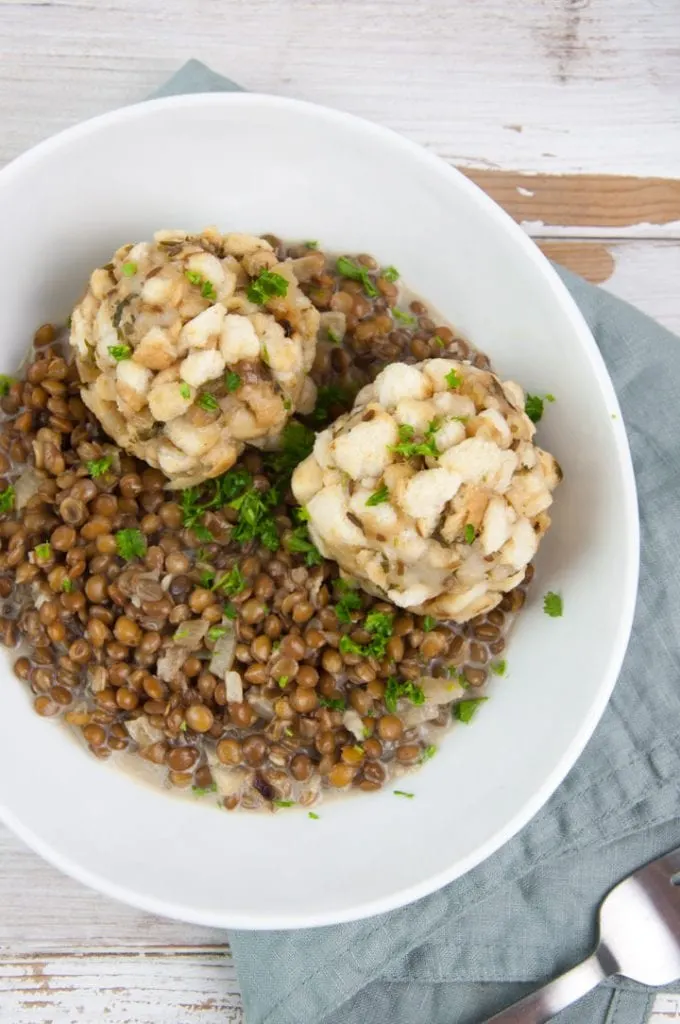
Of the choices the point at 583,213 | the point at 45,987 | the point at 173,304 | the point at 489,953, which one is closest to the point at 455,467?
the point at 173,304

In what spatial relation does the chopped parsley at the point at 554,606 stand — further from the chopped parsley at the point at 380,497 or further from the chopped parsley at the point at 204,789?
the chopped parsley at the point at 204,789

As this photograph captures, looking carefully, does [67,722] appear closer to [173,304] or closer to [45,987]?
[45,987]

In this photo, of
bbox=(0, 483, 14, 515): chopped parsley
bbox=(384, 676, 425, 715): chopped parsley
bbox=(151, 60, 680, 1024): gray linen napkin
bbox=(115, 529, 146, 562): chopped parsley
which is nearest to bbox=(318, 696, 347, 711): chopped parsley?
bbox=(384, 676, 425, 715): chopped parsley

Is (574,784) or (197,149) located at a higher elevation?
(197,149)

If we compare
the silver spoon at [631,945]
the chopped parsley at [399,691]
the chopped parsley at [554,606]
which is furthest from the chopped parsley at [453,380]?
the silver spoon at [631,945]

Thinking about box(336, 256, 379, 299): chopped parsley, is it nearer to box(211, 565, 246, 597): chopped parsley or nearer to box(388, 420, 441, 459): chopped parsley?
box(388, 420, 441, 459): chopped parsley

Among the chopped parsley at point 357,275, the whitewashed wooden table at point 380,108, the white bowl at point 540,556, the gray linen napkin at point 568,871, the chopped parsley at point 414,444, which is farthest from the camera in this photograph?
the whitewashed wooden table at point 380,108
